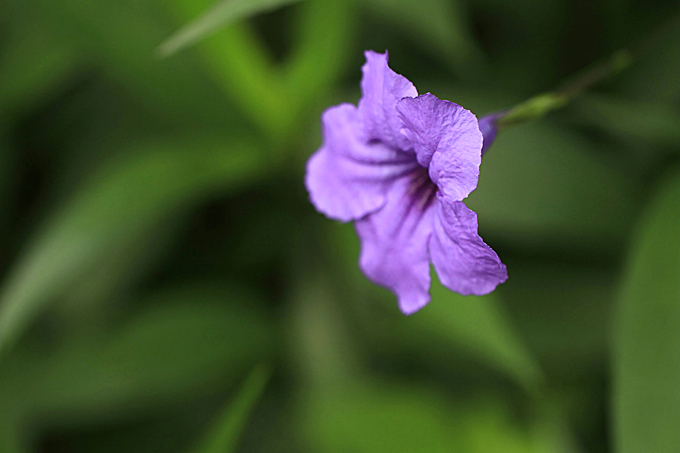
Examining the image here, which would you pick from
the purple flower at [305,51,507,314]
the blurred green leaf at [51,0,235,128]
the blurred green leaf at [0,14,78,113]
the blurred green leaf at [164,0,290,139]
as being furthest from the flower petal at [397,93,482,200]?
the blurred green leaf at [0,14,78,113]

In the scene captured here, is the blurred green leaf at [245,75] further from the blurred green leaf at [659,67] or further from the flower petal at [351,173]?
the blurred green leaf at [659,67]

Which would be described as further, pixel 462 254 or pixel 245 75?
pixel 245 75

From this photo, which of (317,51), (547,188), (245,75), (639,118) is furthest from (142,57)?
(639,118)

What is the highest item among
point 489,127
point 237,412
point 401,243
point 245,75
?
point 245,75

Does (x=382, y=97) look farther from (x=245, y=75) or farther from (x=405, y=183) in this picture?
(x=245, y=75)

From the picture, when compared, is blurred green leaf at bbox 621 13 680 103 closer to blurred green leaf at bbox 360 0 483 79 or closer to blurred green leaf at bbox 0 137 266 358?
blurred green leaf at bbox 360 0 483 79

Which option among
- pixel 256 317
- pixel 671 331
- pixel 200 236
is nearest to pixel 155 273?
pixel 200 236
